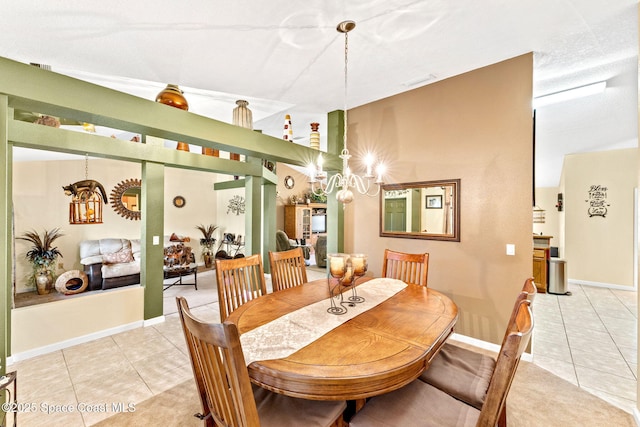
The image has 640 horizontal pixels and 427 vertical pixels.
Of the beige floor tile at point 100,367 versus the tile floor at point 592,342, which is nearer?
the tile floor at point 592,342

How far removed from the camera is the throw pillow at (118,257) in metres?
5.25

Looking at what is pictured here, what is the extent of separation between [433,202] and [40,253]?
6.60 m

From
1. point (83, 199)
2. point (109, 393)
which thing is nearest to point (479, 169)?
point (109, 393)

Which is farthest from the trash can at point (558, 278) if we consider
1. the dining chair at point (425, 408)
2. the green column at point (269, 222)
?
the green column at point (269, 222)

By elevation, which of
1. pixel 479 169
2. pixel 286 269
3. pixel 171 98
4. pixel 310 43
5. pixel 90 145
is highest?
pixel 310 43

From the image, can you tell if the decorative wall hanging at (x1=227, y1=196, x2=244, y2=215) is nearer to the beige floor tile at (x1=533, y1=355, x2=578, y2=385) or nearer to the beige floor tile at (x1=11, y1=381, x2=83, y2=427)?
the beige floor tile at (x1=11, y1=381, x2=83, y2=427)

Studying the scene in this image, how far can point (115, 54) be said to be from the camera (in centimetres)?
199

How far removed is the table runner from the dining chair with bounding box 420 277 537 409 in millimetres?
498

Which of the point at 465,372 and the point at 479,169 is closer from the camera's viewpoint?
the point at 465,372

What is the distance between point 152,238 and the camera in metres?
3.43

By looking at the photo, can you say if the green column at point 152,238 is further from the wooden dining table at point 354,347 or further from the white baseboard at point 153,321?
the wooden dining table at point 354,347

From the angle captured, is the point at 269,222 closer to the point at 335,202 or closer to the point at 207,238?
the point at 335,202

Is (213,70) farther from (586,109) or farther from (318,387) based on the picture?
(586,109)

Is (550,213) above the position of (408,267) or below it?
above
